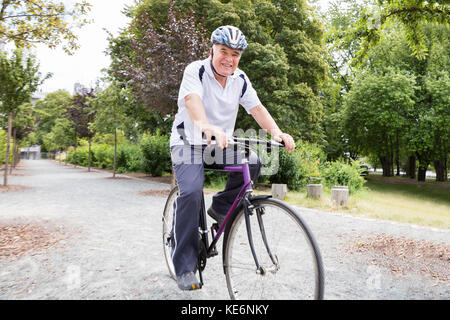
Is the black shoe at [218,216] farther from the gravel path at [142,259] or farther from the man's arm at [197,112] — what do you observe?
the man's arm at [197,112]

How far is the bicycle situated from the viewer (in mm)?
2010

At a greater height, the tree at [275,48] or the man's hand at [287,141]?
the tree at [275,48]

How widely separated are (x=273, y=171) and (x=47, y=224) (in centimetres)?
769

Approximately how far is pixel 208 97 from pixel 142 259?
221 cm

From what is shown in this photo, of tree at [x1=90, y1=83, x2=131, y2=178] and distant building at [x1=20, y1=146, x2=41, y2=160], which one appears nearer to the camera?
tree at [x1=90, y1=83, x2=131, y2=178]

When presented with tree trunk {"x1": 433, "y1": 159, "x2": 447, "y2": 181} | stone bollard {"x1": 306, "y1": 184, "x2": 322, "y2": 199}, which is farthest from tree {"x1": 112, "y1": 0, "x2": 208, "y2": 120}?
tree trunk {"x1": 433, "y1": 159, "x2": 447, "y2": 181}

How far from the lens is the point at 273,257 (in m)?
2.28

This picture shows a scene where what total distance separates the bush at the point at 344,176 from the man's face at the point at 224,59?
10447mm

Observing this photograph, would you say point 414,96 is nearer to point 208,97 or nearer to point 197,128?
point 208,97

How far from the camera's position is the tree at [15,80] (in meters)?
11.3

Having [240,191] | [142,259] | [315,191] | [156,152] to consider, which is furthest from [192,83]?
[156,152]

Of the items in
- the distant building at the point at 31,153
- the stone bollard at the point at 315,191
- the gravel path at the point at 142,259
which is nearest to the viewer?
the gravel path at the point at 142,259

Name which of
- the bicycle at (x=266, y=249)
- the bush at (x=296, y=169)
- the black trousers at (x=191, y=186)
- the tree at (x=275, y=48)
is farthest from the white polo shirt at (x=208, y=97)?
the tree at (x=275, y=48)

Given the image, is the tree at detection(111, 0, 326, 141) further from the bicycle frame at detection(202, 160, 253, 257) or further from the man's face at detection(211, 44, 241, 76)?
the bicycle frame at detection(202, 160, 253, 257)
